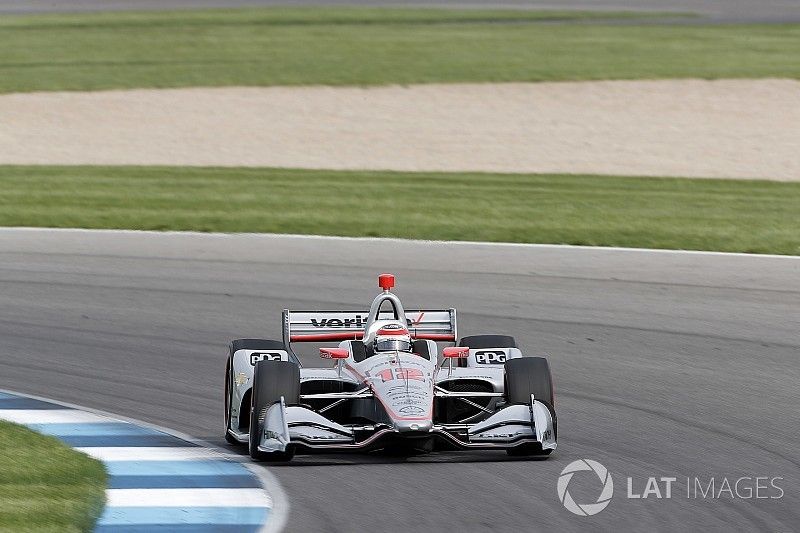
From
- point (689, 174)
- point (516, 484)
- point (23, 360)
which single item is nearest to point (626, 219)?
point (689, 174)

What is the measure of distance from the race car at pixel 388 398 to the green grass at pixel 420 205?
313 inches

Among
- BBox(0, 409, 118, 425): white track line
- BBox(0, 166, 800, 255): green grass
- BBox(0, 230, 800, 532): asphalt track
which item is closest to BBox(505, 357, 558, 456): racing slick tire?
BBox(0, 230, 800, 532): asphalt track

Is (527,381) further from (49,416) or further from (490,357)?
(49,416)

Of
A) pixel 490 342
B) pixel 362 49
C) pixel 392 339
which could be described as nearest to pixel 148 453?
pixel 392 339

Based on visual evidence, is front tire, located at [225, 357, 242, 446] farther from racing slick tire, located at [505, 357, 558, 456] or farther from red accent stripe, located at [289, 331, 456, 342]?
racing slick tire, located at [505, 357, 558, 456]

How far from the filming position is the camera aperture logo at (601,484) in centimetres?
748

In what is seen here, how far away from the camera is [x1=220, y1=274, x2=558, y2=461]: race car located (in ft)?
27.9

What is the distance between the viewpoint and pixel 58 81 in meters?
30.9

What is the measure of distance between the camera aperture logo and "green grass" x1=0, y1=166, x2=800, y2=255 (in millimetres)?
8844

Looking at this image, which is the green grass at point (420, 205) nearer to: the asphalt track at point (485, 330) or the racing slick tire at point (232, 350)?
the asphalt track at point (485, 330)

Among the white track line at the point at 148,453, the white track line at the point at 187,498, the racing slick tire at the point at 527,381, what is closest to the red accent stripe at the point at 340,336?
the racing slick tire at the point at 527,381

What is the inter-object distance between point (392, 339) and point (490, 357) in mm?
913

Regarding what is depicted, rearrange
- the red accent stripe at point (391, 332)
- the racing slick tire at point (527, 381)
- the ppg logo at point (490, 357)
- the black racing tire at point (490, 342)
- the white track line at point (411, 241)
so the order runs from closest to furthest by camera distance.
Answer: the racing slick tire at point (527, 381)
the red accent stripe at point (391, 332)
the ppg logo at point (490, 357)
the black racing tire at point (490, 342)
the white track line at point (411, 241)

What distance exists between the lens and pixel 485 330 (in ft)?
42.4
